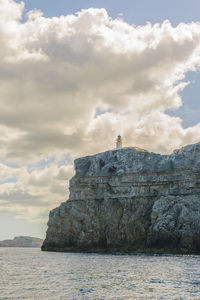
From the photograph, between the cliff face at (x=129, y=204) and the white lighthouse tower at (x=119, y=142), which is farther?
the white lighthouse tower at (x=119, y=142)

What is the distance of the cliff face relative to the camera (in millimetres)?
106312

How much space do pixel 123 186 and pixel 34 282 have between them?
90.5 metres

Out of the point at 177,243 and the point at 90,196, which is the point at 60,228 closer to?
the point at 90,196

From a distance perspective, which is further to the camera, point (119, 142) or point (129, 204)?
point (119, 142)

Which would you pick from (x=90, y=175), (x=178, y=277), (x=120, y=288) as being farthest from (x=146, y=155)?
(x=120, y=288)

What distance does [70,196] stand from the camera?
135625 mm

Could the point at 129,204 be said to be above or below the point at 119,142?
below

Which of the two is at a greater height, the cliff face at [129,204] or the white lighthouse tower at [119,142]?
the white lighthouse tower at [119,142]

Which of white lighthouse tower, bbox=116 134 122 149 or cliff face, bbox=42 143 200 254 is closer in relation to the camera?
cliff face, bbox=42 143 200 254

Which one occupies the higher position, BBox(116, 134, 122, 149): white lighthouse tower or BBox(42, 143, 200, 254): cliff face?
BBox(116, 134, 122, 149): white lighthouse tower

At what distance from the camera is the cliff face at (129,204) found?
106312 mm

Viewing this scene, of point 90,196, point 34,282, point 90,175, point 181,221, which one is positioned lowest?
point 34,282

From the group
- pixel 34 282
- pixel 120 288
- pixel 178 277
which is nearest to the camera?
pixel 120 288

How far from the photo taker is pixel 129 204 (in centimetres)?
12288
